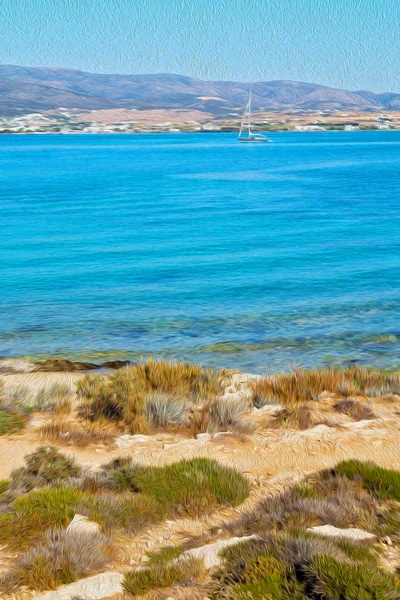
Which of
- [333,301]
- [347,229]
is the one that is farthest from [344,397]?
[347,229]

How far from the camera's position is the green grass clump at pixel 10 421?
8.42 meters

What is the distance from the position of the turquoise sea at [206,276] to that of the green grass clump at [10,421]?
4755 millimetres

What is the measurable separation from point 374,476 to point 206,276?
1611 cm

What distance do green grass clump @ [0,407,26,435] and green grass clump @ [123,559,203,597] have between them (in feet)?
12.7

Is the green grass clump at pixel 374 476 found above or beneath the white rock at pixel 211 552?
beneath

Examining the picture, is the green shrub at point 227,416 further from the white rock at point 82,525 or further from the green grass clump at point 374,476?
the white rock at point 82,525

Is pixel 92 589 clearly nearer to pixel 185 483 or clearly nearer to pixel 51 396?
pixel 185 483

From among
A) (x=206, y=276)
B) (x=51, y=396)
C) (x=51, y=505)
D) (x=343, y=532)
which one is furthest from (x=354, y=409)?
(x=206, y=276)

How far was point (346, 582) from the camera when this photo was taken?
4473mm

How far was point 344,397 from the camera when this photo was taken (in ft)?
32.5

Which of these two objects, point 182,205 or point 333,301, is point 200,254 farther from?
point 182,205

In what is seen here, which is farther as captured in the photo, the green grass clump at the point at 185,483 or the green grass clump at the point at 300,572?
the green grass clump at the point at 185,483

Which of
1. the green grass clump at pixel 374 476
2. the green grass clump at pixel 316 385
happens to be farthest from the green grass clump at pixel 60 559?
the green grass clump at pixel 316 385

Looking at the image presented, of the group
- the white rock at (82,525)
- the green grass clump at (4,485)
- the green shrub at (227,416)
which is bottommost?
the green shrub at (227,416)
